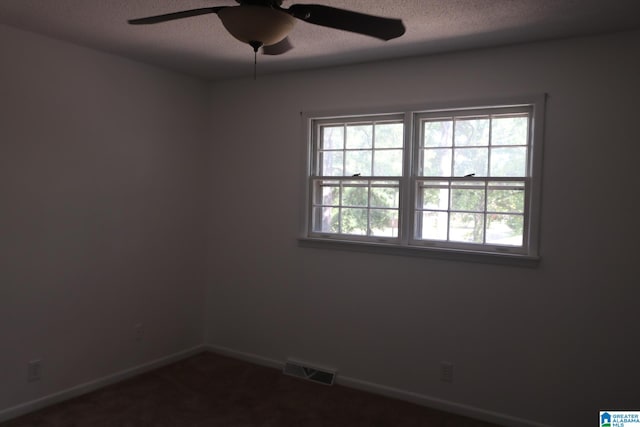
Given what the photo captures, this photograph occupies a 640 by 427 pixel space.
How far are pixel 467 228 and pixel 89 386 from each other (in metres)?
3.02

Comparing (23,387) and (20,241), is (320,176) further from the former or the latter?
(23,387)

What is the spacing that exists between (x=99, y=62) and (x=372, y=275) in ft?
8.53

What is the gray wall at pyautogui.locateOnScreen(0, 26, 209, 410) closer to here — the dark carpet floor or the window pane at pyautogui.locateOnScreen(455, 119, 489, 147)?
the dark carpet floor

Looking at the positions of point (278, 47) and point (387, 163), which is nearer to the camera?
point (278, 47)

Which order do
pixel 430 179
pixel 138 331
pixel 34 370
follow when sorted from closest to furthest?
1. pixel 34 370
2. pixel 430 179
3. pixel 138 331

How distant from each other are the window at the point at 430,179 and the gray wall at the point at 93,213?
124cm

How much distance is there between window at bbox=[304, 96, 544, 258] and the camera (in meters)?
3.06

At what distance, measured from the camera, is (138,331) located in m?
3.77

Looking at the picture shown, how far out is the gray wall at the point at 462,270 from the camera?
277 centimetres

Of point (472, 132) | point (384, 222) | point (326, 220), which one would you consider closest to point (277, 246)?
point (326, 220)

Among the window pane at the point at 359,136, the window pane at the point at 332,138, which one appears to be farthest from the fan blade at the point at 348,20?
the window pane at the point at 332,138

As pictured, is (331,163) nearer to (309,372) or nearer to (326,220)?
(326,220)

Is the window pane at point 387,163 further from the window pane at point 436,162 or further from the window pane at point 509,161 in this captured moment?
the window pane at point 509,161

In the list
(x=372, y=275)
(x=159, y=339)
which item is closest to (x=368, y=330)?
(x=372, y=275)
